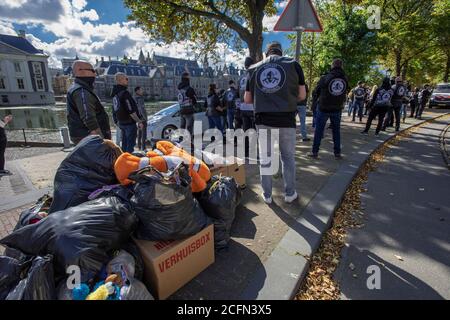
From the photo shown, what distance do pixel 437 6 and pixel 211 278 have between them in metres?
→ 30.4

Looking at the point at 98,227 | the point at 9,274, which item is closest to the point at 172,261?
the point at 98,227

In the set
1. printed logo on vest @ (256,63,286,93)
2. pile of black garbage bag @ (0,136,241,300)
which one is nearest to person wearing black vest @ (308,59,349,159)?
printed logo on vest @ (256,63,286,93)

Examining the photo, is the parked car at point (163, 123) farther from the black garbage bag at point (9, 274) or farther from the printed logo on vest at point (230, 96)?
the black garbage bag at point (9, 274)

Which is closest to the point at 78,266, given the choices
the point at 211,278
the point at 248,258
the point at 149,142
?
the point at 211,278

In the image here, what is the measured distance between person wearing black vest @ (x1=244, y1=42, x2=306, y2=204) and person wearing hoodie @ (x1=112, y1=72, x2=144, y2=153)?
9.91ft

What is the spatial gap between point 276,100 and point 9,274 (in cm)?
291

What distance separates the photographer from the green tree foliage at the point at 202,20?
30.3 feet

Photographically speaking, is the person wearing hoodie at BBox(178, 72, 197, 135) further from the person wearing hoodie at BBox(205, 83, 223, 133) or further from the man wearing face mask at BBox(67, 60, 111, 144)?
the man wearing face mask at BBox(67, 60, 111, 144)

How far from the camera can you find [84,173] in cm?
244

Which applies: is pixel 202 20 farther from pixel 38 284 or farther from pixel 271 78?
pixel 38 284

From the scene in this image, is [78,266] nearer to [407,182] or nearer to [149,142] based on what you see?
[407,182]

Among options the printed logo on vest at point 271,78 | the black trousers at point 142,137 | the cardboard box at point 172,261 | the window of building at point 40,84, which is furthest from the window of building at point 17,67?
the cardboard box at point 172,261

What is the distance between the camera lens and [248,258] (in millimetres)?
2453

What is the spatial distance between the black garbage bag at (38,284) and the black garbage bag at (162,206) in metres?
0.65
